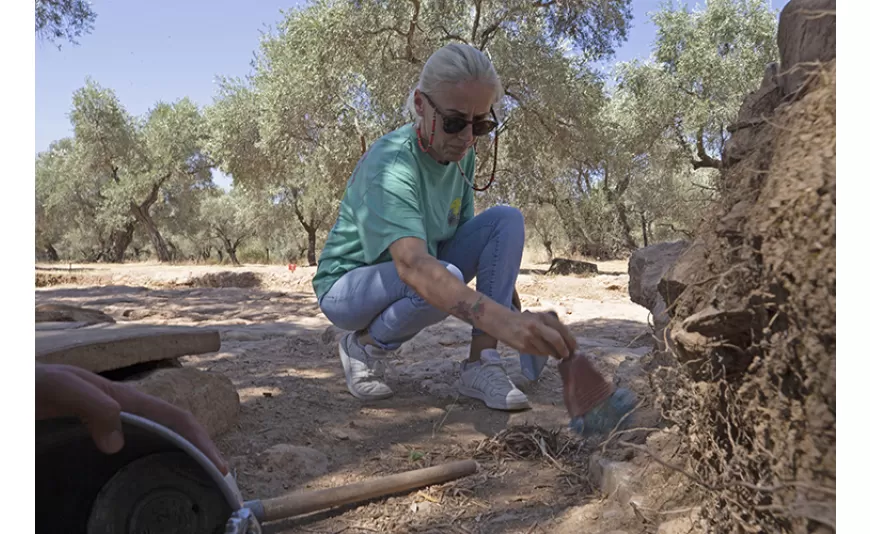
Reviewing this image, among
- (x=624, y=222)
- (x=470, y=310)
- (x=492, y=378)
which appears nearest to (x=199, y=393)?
(x=470, y=310)

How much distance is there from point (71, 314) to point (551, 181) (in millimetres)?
13269

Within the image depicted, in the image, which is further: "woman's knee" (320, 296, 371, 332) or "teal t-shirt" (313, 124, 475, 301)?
"woman's knee" (320, 296, 371, 332)

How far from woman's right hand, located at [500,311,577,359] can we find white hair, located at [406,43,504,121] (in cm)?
115

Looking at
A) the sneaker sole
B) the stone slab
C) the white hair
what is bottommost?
the sneaker sole

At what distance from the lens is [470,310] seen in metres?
1.93

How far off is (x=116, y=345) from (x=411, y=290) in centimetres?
114

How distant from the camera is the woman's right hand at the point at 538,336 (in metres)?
1.72

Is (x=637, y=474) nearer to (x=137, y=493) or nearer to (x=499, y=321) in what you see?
(x=499, y=321)

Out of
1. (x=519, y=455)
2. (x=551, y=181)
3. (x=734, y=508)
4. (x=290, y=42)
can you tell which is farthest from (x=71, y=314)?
(x=551, y=181)

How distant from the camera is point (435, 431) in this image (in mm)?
2627

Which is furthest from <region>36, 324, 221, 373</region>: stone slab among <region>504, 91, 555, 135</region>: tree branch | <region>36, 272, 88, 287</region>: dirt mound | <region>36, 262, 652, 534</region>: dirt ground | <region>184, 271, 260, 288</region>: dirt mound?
<region>36, 272, 88, 287</region>: dirt mound

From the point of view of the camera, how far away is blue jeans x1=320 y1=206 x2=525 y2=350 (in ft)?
9.02

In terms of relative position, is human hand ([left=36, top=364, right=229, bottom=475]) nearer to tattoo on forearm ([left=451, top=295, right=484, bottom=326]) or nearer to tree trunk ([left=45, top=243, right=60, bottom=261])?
tattoo on forearm ([left=451, top=295, right=484, bottom=326])

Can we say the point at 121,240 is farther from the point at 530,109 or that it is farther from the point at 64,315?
the point at 64,315
